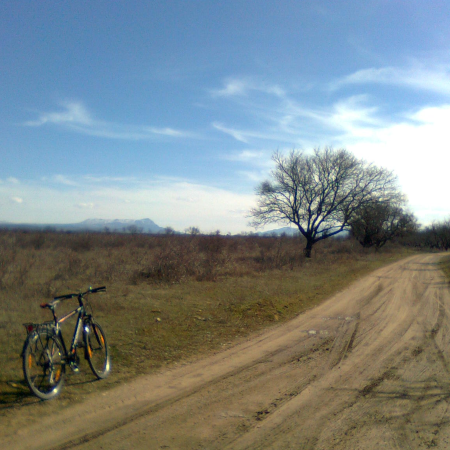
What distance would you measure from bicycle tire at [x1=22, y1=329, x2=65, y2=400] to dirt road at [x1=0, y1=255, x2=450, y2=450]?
18.8 inches

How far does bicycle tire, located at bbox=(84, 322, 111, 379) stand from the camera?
217 inches

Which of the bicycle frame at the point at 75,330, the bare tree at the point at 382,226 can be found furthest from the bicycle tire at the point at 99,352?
the bare tree at the point at 382,226

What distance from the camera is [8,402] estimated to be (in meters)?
4.59

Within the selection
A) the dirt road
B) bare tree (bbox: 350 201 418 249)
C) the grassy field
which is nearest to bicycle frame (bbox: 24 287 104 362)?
the grassy field

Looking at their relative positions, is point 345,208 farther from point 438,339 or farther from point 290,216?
point 438,339

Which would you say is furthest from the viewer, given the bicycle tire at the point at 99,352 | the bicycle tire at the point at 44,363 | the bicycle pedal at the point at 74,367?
the bicycle tire at the point at 99,352

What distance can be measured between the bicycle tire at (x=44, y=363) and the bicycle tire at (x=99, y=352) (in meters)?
0.46

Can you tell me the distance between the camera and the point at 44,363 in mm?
4734

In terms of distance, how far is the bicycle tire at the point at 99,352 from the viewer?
5516mm

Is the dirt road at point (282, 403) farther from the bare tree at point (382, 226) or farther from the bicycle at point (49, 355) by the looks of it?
the bare tree at point (382, 226)

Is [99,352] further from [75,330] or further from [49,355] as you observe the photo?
[49,355]

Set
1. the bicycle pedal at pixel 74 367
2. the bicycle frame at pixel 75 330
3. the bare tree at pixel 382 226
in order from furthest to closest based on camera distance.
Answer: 1. the bare tree at pixel 382 226
2. the bicycle pedal at pixel 74 367
3. the bicycle frame at pixel 75 330

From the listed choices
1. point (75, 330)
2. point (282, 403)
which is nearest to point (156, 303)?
point (75, 330)

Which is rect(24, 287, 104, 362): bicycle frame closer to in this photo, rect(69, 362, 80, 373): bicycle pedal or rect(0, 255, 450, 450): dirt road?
rect(69, 362, 80, 373): bicycle pedal
